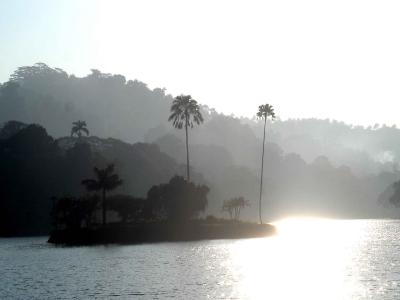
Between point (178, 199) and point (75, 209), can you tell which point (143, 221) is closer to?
point (178, 199)

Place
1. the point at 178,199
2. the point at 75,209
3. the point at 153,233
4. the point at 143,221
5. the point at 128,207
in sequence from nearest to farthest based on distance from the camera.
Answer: the point at 153,233 → the point at 75,209 → the point at 178,199 → the point at 128,207 → the point at 143,221

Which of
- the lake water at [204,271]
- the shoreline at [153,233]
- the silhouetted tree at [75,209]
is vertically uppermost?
the silhouetted tree at [75,209]

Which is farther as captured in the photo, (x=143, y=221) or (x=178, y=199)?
(x=143, y=221)

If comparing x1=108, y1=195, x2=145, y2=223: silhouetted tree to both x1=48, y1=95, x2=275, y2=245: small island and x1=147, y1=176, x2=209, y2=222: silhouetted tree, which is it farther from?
x1=147, y1=176, x2=209, y2=222: silhouetted tree

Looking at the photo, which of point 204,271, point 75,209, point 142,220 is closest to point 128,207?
point 142,220

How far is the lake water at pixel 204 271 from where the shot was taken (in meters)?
60.3

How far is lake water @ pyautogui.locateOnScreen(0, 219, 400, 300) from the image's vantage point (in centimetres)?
6034

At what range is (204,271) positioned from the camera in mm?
76375

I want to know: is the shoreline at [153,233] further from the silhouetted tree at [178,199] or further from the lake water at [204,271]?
the lake water at [204,271]

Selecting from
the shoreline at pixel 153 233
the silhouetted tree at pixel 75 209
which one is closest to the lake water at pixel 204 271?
the shoreline at pixel 153 233

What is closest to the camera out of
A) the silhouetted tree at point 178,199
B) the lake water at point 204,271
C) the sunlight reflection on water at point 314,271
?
the sunlight reflection on water at point 314,271

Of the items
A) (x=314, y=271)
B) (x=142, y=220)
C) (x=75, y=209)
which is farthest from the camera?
(x=142, y=220)

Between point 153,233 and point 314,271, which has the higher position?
Result: point 153,233

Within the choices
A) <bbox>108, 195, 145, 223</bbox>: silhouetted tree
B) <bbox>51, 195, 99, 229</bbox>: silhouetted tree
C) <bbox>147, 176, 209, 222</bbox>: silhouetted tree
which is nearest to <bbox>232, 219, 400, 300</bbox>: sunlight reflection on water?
<bbox>147, 176, 209, 222</bbox>: silhouetted tree
